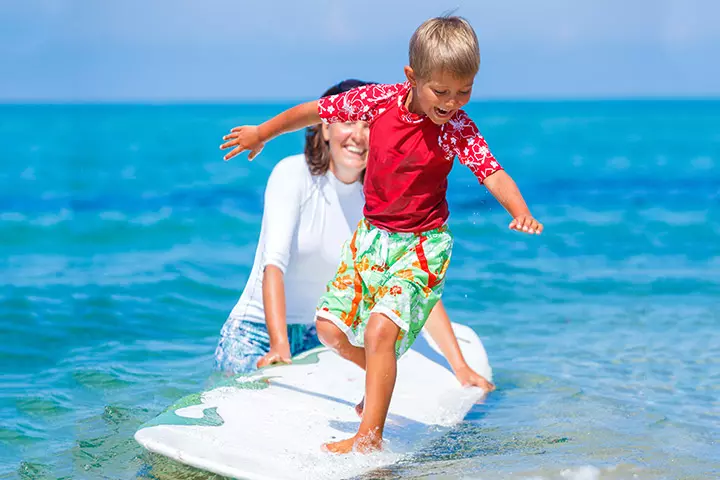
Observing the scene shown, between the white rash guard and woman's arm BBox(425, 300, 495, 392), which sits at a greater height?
the white rash guard

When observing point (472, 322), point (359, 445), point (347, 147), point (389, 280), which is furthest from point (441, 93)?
point (472, 322)

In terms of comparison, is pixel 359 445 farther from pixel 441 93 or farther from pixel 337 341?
pixel 441 93

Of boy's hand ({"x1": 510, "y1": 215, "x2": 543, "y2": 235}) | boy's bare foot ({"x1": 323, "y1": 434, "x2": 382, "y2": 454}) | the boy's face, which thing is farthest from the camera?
boy's bare foot ({"x1": 323, "y1": 434, "x2": 382, "y2": 454})

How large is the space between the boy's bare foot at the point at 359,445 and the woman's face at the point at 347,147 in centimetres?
146

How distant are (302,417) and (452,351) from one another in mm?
1012

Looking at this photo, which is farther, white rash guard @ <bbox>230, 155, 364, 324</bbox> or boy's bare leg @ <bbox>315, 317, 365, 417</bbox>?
white rash guard @ <bbox>230, 155, 364, 324</bbox>

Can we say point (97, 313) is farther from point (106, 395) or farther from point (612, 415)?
point (612, 415)

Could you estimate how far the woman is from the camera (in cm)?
411

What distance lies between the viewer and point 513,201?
2916 millimetres

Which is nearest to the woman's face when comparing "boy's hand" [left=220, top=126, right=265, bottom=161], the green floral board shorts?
"boy's hand" [left=220, top=126, right=265, bottom=161]

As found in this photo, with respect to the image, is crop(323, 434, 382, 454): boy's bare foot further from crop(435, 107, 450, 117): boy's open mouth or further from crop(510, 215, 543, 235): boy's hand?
crop(435, 107, 450, 117): boy's open mouth

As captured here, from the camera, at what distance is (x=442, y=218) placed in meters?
3.21

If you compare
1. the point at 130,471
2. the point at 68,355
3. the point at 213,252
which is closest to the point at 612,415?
the point at 130,471

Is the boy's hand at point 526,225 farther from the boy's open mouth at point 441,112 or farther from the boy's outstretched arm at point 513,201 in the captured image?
the boy's open mouth at point 441,112
